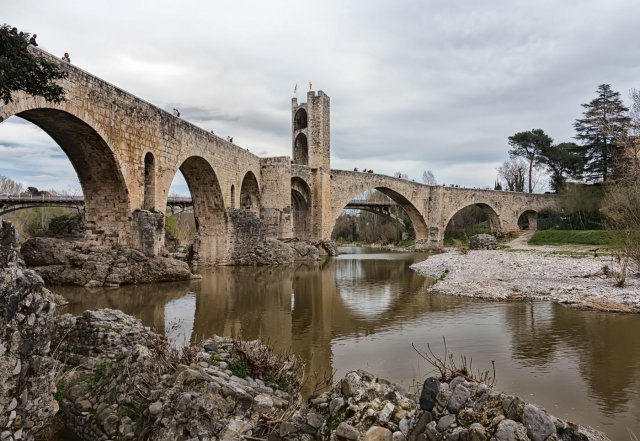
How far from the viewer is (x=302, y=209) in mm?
30875

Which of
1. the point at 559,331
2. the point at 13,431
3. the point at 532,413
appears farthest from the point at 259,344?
the point at 559,331

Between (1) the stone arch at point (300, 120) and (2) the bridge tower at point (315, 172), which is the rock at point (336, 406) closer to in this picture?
(2) the bridge tower at point (315, 172)

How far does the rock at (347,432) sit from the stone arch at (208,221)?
1902cm

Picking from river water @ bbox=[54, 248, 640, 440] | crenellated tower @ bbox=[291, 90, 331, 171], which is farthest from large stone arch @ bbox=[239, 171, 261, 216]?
river water @ bbox=[54, 248, 640, 440]

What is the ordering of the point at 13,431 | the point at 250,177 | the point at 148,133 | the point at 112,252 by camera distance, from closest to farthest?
the point at 13,431, the point at 112,252, the point at 148,133, the point at 250,177

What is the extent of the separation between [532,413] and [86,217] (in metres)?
14.6

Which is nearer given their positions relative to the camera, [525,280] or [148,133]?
[525,280]

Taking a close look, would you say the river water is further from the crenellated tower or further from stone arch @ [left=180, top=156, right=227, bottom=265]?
the crenellated tower

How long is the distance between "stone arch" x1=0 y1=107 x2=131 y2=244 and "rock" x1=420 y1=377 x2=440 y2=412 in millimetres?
11554

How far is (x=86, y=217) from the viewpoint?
1468cm

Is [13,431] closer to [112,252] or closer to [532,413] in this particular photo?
[532,413]

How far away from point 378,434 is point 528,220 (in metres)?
49.9

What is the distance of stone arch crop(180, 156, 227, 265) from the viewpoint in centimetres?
2184

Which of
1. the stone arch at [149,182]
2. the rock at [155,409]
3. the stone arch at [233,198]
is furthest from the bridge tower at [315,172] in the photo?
the rock at [155,409]
